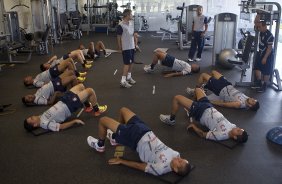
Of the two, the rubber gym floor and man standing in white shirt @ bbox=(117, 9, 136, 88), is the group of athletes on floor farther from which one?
the rubber gym floor

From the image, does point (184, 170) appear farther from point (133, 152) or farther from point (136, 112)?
point (136, 112)

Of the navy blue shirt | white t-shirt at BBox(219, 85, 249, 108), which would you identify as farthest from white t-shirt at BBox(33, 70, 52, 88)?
the navy blue shirt

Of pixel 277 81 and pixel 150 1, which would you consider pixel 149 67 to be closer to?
pixel 277 81

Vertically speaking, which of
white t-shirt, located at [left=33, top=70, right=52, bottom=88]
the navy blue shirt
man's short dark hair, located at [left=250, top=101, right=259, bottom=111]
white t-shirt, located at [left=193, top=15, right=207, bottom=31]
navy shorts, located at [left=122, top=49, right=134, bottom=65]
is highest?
white t-shirt, located at [left=193, top=15, right=207, bottom=31]

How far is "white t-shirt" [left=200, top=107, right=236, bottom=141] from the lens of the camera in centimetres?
320

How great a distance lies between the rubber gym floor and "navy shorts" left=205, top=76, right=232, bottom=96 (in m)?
0.30

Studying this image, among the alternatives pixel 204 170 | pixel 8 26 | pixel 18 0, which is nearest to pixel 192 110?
pixel 204 170

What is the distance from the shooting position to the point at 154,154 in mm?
2625

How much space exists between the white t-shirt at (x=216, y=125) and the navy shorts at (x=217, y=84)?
0.99 m

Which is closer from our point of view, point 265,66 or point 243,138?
point 243,138

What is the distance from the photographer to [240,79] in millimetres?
5445

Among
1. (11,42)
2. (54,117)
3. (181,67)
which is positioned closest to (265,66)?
(181,67)

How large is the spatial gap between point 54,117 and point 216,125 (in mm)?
1901

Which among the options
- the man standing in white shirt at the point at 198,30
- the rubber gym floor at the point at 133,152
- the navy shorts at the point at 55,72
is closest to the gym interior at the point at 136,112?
the rubber gym floor at the point at 133,152
